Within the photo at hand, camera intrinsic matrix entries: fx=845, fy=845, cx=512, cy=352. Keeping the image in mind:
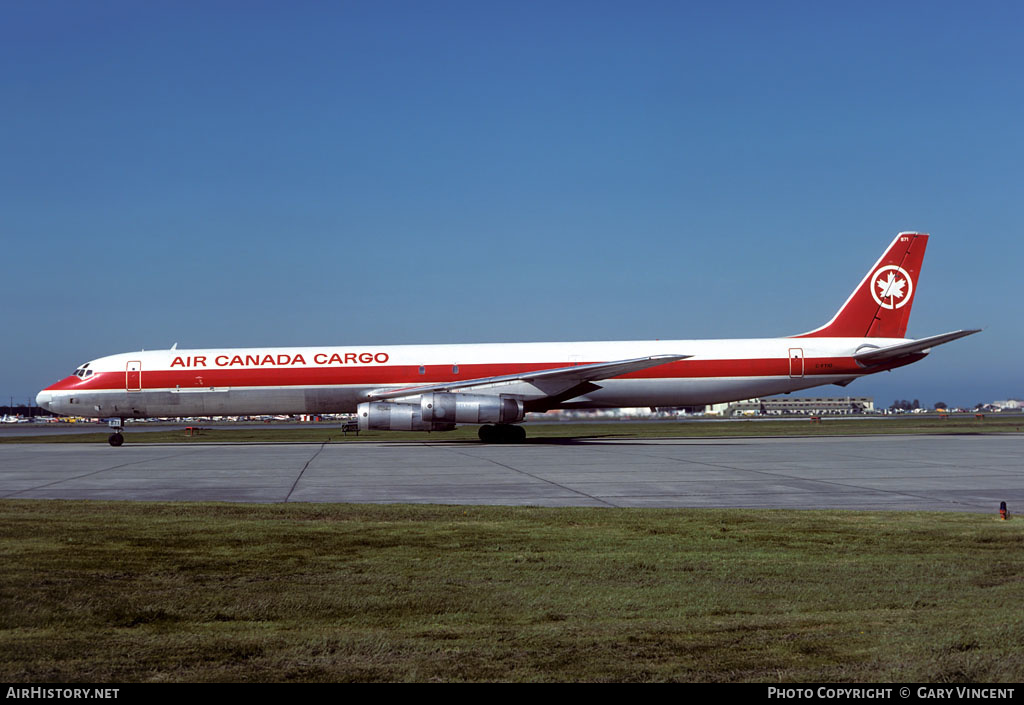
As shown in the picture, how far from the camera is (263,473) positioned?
712 inches

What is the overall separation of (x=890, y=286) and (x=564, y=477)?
23.4 meters

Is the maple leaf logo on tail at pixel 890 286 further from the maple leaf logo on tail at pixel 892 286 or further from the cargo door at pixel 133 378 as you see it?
the cargo door at pixel 133 378

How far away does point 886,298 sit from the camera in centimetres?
3431

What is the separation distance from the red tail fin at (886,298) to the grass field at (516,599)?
25175mm

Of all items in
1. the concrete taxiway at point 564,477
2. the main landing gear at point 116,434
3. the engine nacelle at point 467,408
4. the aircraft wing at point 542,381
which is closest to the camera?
the concrete taxiway at point 564,477

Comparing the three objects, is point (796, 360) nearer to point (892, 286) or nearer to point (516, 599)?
point (892, 286)

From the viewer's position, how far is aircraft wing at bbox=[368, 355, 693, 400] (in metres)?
30.9

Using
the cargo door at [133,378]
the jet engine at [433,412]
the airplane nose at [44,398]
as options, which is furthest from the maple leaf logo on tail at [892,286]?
the airplane nose at [44,398]

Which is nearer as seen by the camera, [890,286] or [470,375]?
[470,375]

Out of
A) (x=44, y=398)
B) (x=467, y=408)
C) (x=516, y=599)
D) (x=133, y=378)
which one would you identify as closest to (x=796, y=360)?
(x=467, y=408)

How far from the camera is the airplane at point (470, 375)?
32281 millimetres

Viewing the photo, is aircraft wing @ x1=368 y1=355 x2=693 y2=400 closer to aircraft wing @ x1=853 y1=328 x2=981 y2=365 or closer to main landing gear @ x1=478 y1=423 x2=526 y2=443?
main landing gear @ x1=478 y1=423 x2=526 y2=443

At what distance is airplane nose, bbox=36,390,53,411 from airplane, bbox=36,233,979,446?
0.18 ft

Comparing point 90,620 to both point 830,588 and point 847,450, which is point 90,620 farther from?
point 847,450
